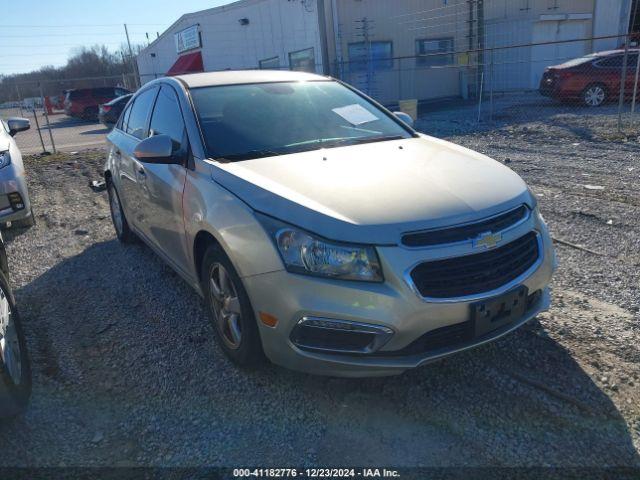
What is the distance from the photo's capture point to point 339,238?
2395 millimetres

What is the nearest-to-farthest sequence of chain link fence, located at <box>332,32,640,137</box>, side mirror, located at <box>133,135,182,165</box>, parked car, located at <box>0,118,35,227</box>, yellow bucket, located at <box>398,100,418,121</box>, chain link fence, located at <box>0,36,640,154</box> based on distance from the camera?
side mirror, located at <box>133,135,182,165</box>
parked car, located at <box>0,118,35,227</box>
chain link fence, located at <box>332,32,640,137</box>
chain link fence, located at <box>0,36,640,154</box>
yellow bucket, located at <box>398,100,418,121</box>

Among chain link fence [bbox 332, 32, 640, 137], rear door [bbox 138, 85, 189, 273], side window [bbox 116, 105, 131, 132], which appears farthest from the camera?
chain link fence [bbox 332, 32, 640, 137]

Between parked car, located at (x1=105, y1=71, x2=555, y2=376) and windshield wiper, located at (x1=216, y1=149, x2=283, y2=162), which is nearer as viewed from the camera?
parked car, located at (x1=105, y1=71, x2=555, y2=376)

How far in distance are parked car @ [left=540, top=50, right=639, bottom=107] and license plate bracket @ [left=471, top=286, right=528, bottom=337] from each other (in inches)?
553

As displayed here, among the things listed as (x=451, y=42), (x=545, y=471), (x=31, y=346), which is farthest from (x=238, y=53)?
(x=545, y=471)

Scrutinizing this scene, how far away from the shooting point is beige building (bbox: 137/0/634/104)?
18.7 metres

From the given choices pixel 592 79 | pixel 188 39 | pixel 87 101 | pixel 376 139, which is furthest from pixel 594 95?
pixel 87 101

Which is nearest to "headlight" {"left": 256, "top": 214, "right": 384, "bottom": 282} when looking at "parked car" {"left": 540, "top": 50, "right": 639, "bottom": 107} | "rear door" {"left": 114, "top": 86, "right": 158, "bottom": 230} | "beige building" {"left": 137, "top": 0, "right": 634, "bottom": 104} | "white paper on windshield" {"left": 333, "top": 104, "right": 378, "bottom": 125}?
"white paper on windshield" {"left": 333, "top": 104, "right": 378, "bottom": 125}

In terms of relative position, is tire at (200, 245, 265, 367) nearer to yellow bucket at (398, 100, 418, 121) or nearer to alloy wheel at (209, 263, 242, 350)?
→ alloy wheel at (209, 263, 242, 350)

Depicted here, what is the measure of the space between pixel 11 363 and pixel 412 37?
20.2 meters

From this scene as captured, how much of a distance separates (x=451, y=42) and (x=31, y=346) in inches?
819

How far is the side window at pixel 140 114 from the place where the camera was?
4.42 meters

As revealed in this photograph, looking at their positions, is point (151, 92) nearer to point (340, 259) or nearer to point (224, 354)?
point (224, 354)

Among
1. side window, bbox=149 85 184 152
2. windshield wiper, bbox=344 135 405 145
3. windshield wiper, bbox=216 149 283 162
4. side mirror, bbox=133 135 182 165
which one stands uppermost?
side window, bbox=149 85 184 152
